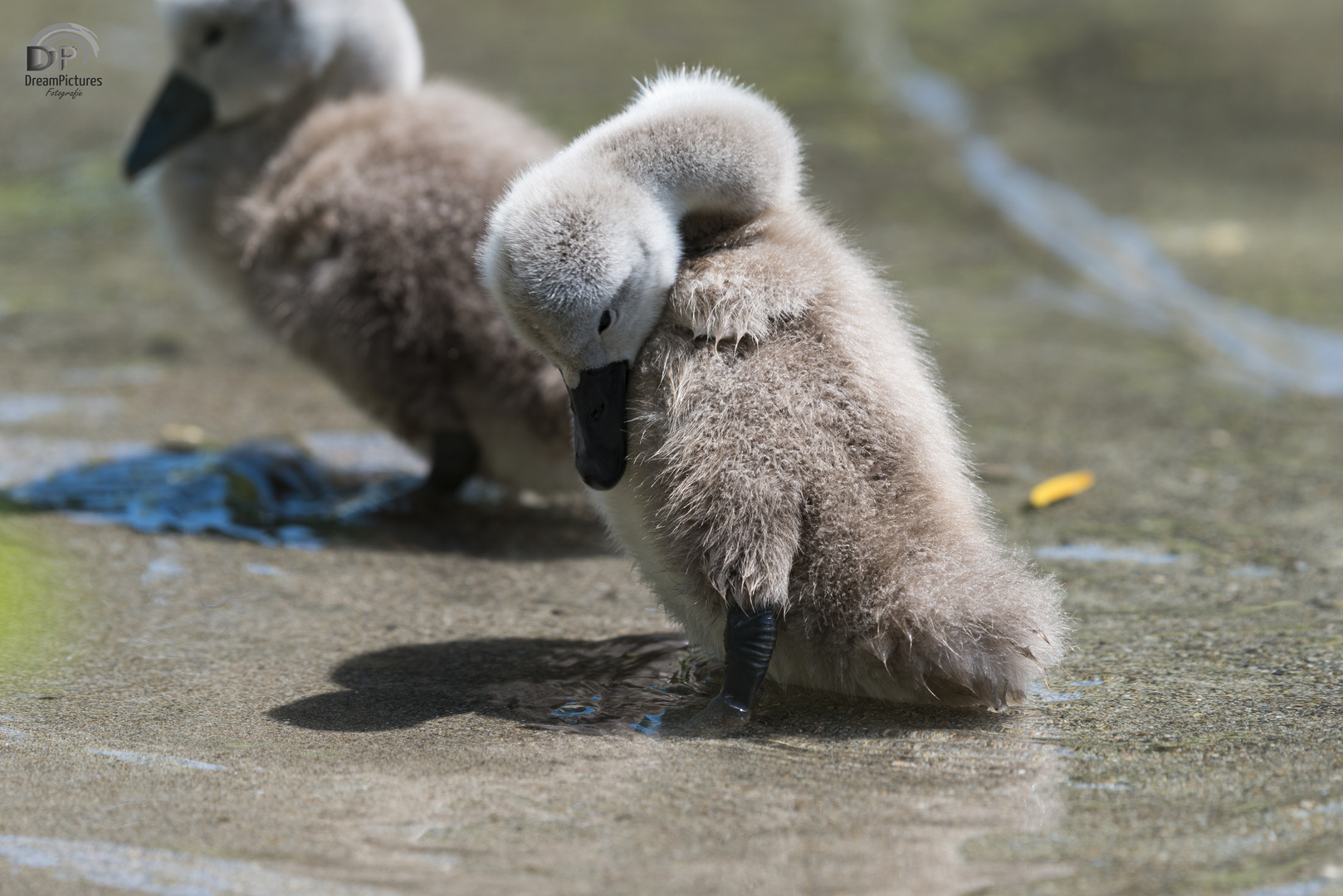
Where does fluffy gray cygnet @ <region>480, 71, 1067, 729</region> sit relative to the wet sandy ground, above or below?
above

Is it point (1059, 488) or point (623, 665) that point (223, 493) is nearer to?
point (623, 665)

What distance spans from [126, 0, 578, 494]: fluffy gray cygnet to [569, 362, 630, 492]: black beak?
1233 mm

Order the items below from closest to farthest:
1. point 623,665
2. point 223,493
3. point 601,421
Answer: point 601,421, point 623,665, point 223,493

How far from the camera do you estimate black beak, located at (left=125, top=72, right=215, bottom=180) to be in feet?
17.4

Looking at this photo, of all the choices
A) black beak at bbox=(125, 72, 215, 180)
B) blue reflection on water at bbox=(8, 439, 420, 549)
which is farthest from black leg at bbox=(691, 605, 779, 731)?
black beak at bbox=(125, 72, 215, 180)

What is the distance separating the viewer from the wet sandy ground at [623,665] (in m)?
2.21

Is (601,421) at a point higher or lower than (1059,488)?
higher

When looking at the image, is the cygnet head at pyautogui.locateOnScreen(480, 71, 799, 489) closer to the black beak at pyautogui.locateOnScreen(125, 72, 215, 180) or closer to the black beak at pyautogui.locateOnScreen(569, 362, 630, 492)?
the black beak at pyautogui.locateOnScreen(569, 362, 630, 492)

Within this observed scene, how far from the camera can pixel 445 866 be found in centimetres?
215

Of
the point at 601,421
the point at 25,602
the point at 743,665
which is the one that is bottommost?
the point at 25,602

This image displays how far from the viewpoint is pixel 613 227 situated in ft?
9.65

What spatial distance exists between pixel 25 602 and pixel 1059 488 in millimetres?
3209

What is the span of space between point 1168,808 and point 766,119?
173cm

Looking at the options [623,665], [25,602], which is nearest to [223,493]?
[25,602]
